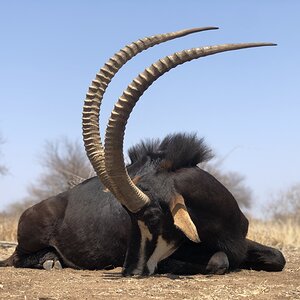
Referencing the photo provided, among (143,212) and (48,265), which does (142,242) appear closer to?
(143,212)

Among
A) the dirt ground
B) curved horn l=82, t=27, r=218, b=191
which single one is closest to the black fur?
the dirt ground

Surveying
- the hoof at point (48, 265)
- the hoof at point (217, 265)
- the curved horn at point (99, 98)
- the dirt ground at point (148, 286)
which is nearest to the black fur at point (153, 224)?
the hoof at point (217, 265)

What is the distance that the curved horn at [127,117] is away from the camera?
253 inches

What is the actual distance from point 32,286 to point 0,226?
8357 mm

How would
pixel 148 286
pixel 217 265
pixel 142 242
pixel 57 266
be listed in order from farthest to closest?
pixel 57 266
pixel 217 265
pixel 142 242
pixel 148 286

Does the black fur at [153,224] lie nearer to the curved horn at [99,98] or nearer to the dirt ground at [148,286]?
the dirt ground at [148,286]

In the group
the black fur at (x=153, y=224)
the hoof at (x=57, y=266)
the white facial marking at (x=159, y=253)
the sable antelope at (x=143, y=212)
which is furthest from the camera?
the hoof at (x=57, y=266)

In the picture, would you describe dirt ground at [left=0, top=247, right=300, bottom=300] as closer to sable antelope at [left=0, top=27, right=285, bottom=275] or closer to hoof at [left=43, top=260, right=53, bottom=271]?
sable antelope at [left=0, top=27, right=285, bottom=275]

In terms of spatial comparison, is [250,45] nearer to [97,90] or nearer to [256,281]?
[97,90]

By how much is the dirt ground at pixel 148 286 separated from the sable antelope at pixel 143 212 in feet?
1.10

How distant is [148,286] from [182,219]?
877 mm

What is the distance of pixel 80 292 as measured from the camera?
559 cm

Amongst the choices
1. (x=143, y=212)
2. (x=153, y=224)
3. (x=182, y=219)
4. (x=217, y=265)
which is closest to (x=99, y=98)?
(x=143, y=212)

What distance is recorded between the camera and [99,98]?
274 inches
